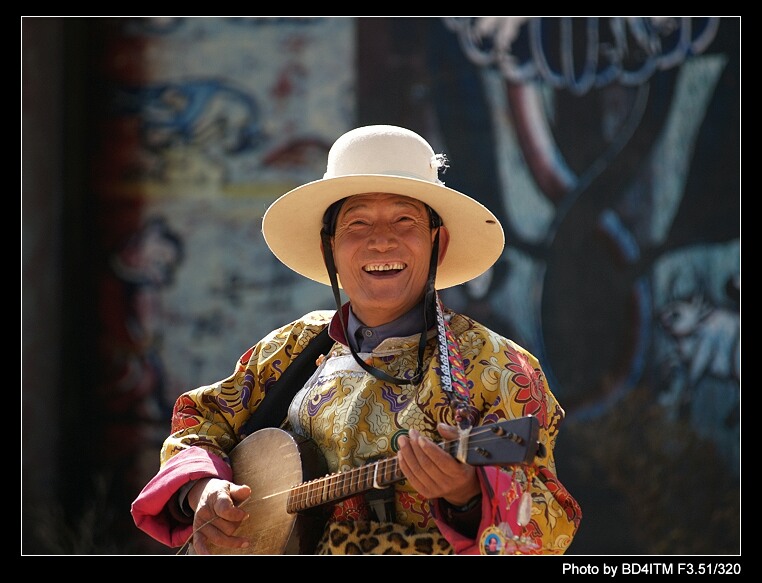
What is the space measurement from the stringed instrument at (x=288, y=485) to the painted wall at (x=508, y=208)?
457 centimetres

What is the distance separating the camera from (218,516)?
3.29 metres

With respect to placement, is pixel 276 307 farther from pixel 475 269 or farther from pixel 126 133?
pixel 475 269

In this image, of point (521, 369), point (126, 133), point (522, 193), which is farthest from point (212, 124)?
point (521, 369)

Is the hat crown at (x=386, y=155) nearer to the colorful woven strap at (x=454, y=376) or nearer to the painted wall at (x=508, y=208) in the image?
the colorful woven strap at (x=454, y=376)

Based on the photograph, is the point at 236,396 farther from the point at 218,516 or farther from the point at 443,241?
the point at 443,241

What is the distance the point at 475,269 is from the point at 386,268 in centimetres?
47

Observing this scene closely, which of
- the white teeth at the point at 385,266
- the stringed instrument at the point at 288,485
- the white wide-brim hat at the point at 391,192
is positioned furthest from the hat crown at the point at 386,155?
the stringed instrument at the point at 288,485

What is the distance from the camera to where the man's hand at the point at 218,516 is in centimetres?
328

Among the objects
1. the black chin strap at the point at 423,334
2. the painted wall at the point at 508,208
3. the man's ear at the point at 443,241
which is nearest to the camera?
the black chin strap at the point at 423,334

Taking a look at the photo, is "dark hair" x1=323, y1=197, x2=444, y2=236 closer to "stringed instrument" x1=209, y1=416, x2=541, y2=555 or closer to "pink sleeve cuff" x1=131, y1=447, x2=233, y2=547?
"stringed instrument" x1=209, y1=416, x2=541, y2=555

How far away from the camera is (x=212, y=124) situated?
8.22m

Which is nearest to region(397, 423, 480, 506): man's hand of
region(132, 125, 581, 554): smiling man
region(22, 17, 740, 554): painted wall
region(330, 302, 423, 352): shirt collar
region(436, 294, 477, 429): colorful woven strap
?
region(132, 125, 581, 554): smiling man

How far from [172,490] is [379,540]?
712 millimetres

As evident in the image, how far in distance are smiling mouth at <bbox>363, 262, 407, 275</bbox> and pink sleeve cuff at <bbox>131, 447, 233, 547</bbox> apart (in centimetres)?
78
